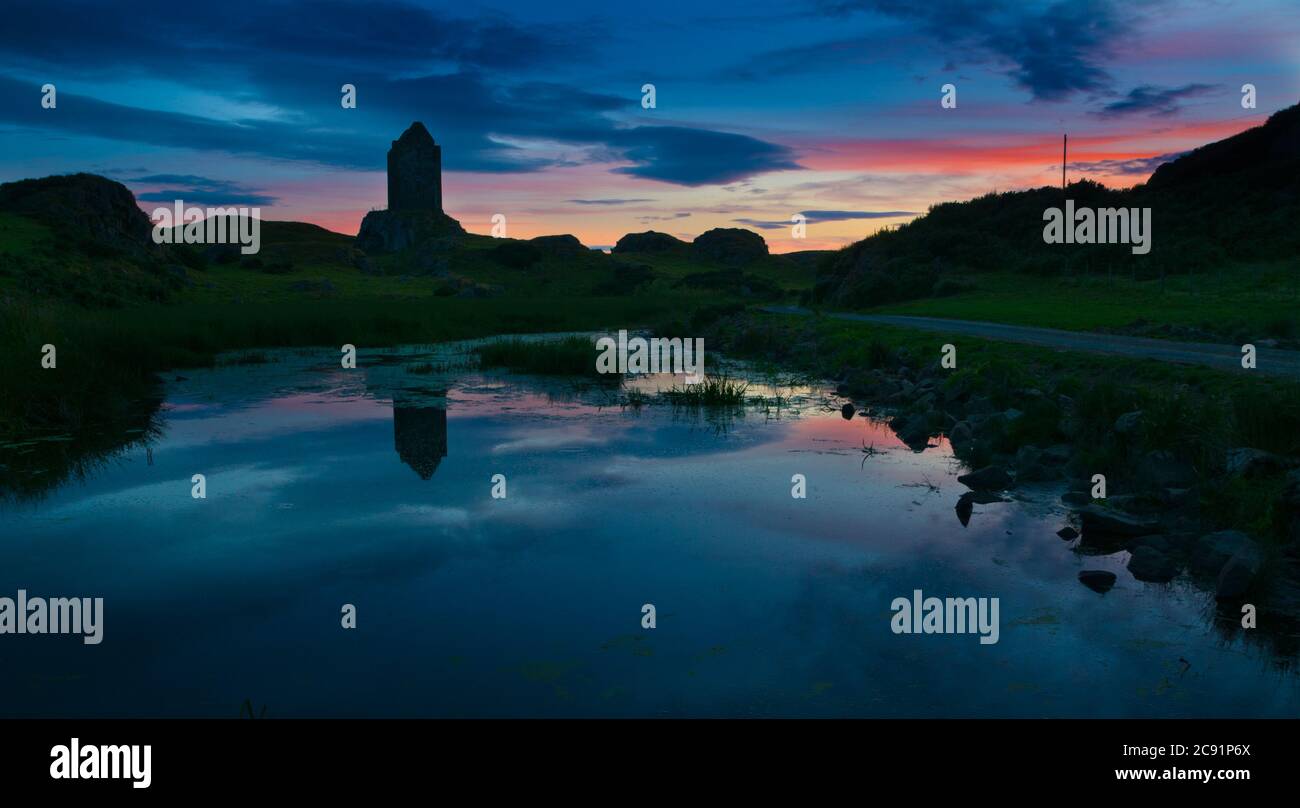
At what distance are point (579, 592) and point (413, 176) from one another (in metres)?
155

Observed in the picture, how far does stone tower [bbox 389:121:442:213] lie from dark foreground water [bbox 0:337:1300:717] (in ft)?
479

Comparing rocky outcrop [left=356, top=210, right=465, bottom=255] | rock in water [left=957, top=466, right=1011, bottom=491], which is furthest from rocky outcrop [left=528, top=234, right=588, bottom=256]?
rock in water [left=957, top=466, right=1011, bottom=491]

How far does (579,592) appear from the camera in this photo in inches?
311

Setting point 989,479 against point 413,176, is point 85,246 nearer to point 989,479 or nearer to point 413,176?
point 989,479

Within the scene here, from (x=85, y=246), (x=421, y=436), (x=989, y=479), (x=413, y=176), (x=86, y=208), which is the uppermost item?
(x=413, y=176)

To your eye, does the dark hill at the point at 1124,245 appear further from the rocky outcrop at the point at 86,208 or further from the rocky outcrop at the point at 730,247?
the rocky outcrop at the point at 730,247

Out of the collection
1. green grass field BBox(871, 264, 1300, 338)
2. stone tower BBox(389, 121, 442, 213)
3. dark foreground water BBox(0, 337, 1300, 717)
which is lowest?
dark foreground water BBox(0, 337, 1300, 717)

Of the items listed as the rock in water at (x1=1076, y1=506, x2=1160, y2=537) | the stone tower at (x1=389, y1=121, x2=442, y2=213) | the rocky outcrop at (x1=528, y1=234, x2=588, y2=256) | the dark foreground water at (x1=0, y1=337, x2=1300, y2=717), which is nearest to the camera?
the dark foreground water at (x1=0, y1=337, x2=1300, y2=717)

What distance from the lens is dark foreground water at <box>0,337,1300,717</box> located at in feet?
19.4

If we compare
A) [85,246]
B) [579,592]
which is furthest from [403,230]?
[579,592]

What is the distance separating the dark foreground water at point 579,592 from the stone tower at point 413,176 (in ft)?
Result: 479

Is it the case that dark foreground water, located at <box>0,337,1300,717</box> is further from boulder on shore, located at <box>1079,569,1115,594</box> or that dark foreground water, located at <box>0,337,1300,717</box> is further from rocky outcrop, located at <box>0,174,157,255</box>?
rocky outcrop, located at <box>0,174,157,255</box>
